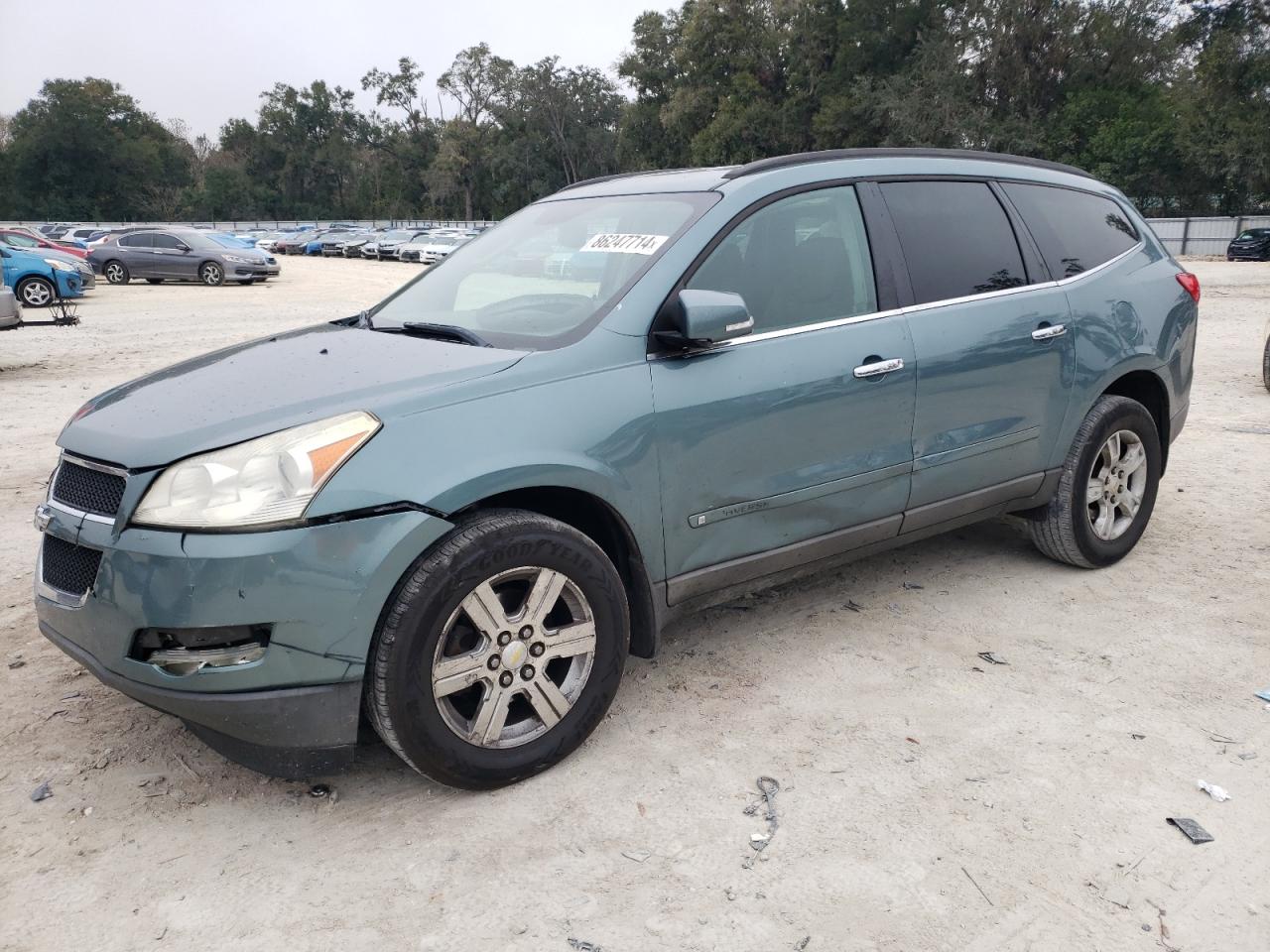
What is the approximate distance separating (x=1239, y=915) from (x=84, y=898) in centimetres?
286

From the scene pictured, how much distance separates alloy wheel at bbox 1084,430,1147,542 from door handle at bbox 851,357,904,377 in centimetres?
149

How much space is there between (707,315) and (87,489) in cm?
187

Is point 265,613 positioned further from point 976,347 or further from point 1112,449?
point 1112,449

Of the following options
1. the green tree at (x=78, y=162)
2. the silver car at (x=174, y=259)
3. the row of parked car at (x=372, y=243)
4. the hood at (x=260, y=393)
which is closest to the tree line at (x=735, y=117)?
the green tree at (x=78, y=162)

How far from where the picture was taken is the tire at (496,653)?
2670mm

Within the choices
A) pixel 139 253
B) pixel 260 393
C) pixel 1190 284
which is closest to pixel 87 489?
pixel 260 393

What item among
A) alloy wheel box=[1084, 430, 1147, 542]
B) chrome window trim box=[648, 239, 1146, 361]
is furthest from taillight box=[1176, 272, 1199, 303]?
alloy wheel box=[1084, 430, 1147, 542]

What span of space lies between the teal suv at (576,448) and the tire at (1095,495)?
0.02 metres

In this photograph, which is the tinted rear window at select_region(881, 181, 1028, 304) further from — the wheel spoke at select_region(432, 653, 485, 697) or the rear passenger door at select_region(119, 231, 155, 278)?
the rear passenger door at select_region(119, 231, 155, 278)

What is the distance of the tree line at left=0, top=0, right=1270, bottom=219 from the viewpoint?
42.9 meters

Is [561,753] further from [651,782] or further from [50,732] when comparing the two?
[50,732]

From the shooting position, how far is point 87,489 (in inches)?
110

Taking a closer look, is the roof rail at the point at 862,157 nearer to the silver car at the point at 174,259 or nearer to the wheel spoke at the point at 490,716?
the wheel spoke at the point at 490,716

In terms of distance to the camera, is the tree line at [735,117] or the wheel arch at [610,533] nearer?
the wheel arch at [610,533]
